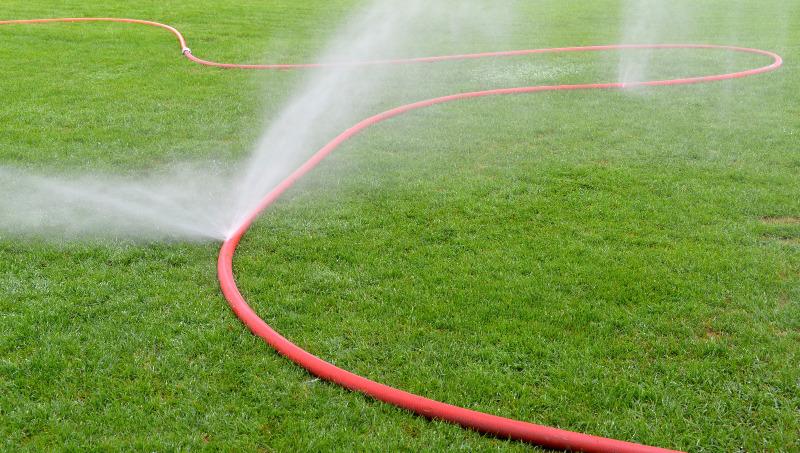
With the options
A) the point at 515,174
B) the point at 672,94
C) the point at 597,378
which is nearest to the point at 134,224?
the point at 515,174

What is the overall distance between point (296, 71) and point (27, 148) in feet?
13.8

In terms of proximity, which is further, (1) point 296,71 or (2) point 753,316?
(1) point 296,71

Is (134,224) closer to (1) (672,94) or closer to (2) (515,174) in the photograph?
(2) (515,174)

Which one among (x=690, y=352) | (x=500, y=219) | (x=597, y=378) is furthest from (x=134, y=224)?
(x=690, y=352)

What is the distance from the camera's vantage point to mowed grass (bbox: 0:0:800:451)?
3578 millimetres

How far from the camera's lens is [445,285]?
15.6 feet

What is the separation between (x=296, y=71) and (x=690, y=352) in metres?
7.70

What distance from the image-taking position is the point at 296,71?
10.5m

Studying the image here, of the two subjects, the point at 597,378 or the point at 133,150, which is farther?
the point at 133,150

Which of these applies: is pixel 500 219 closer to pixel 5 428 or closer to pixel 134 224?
pixel 134 224

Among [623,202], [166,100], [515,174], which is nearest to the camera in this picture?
[623,202]

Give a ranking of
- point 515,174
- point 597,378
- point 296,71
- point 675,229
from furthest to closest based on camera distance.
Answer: point 296,71, point 515,174, point 675,229, point 597,378

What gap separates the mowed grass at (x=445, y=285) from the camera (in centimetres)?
358

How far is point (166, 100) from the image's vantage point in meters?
8.96
